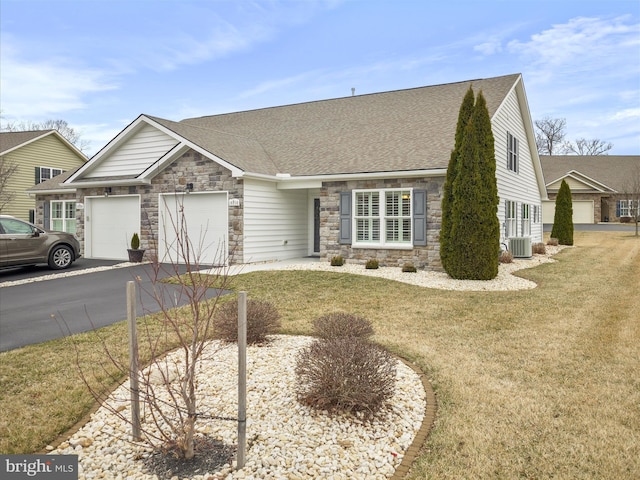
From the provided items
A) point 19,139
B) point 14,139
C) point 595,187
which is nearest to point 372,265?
point 19,139

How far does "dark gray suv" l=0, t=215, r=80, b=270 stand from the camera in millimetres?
12508

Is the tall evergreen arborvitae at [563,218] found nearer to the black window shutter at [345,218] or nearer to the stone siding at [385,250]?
the stone siding at [385,250]

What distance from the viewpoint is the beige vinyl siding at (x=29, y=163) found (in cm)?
2653

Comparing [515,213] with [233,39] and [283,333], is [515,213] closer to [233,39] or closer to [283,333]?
[233,39]

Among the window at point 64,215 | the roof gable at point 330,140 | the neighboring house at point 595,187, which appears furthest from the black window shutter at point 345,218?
the neighboring house at point 595,187

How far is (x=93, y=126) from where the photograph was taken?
5031 centimetres

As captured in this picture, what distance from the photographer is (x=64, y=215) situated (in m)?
19.3

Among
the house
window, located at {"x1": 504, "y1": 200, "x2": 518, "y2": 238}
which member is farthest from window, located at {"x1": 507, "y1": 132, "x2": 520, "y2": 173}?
window, located at {"x1": 504, "y1": 200, "x2": 518, "y2": 238}

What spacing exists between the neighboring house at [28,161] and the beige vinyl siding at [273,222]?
17.4 metres

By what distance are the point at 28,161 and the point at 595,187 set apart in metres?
38.8

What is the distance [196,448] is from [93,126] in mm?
54144

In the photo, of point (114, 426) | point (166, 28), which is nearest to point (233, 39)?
point (166, 28)

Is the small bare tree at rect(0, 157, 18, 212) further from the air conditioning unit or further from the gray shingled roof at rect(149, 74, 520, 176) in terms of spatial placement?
the air conditioning unit

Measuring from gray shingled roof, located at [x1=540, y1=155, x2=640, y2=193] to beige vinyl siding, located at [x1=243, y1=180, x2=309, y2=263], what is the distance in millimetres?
26661
